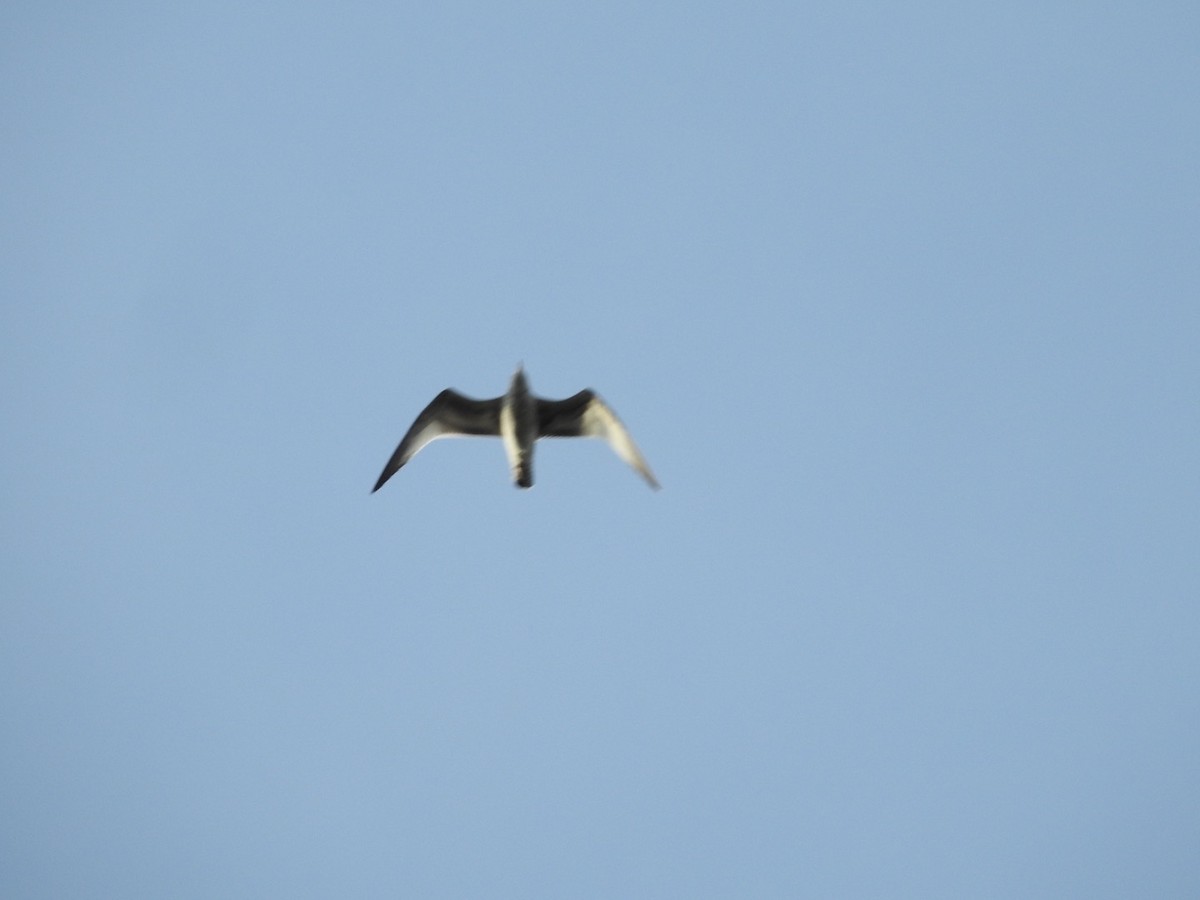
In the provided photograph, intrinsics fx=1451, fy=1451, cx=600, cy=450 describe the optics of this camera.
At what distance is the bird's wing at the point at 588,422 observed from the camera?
112 ft

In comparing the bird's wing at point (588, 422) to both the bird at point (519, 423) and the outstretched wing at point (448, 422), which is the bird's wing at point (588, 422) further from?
the outstretched wing at point (448, 422)

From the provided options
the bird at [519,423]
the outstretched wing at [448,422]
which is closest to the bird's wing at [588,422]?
the bird at [519,423]

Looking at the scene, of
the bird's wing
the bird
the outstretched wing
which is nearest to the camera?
the bird

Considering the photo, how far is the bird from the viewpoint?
34000mm

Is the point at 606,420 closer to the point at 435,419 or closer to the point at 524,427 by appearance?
the point at 524,427

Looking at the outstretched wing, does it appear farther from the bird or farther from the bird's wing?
the bird's wing

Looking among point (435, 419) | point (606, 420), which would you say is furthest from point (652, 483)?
point (435, 419)

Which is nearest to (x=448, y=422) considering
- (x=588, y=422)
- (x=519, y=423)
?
(x=519, y=423)

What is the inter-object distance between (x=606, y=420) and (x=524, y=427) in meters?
1.98

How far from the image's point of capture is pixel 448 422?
115 feet

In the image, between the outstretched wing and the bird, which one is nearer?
the bird

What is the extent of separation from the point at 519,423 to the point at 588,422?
1767 millimetres

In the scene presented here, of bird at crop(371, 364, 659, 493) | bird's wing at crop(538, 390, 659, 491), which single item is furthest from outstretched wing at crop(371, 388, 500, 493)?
bird's wing at crop(538, 390, 659, 491)

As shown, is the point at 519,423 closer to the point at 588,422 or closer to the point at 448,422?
the point at 588,422
